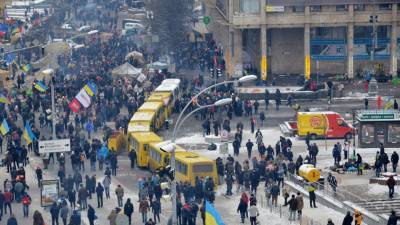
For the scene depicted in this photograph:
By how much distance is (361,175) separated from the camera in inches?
2704

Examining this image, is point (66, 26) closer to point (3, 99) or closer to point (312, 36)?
point (312, 36)

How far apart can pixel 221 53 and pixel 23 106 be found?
1160 inches

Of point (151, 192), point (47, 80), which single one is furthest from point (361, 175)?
point (47, 80)

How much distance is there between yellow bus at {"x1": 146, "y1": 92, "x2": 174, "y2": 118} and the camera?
279 feet

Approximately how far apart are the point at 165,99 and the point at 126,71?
49.0 feet

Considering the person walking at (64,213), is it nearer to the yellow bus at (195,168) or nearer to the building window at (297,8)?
the yellow bus at (195,168)

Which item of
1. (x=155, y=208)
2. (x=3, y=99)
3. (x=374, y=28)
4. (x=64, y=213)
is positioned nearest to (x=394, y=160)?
(x=155, y=208)

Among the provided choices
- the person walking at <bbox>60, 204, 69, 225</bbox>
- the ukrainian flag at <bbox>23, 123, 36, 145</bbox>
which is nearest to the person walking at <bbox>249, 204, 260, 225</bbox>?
the person walking at <bbox>60, 204, 69, 225</bbox>

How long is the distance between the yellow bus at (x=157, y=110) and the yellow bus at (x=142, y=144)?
21.0 ft

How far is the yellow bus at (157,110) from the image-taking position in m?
81.4

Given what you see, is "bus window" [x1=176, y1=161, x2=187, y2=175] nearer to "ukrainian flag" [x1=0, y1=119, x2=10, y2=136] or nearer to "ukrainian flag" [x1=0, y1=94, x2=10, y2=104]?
"ukrainian flag" [x1=0, y1=119, x2=10, y2=136]

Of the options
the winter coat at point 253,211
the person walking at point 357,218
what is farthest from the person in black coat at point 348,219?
the winter coat at point 253,211

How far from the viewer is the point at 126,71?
100 meters

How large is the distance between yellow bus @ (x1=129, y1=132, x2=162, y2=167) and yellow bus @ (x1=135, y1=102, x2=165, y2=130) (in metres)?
6.41
